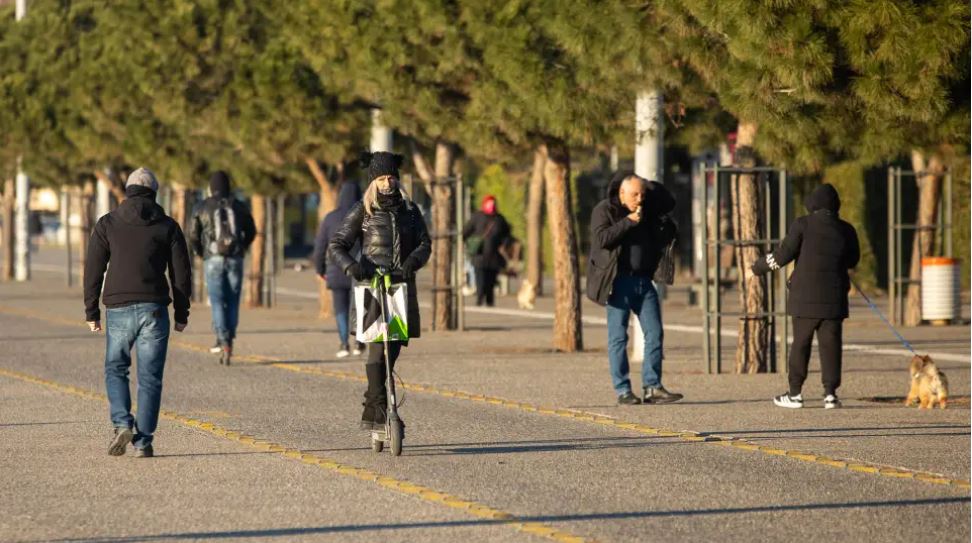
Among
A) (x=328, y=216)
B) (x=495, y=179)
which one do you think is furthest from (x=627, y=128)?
(x=495, y=179)

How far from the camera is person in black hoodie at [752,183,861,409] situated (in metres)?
14.8

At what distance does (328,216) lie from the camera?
67.3 feet

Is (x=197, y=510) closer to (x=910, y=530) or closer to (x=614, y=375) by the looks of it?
(x=910, y=530)

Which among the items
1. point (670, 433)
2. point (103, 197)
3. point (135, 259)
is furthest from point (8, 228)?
point (135, 259)

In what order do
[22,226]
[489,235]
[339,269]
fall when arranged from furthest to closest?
[22,226], [489,235], [339,269]

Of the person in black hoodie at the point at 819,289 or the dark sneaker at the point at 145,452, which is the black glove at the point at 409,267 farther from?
the person in black hoodie at the point at 819,289

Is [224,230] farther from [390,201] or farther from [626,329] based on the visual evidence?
[390,201]

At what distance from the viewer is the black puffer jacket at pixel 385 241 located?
39.0ft

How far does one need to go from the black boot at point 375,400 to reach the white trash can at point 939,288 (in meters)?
14.0

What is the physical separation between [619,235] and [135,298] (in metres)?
4.46

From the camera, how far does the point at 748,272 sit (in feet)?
59.6

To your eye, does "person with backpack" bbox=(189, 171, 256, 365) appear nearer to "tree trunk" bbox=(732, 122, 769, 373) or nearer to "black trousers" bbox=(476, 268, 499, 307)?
"tree trunk" bbox=(732, 122, 769, 373)

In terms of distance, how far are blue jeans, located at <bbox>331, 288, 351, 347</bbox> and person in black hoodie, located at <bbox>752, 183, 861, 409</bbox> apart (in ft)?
21.0

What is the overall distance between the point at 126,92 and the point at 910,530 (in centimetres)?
2395
